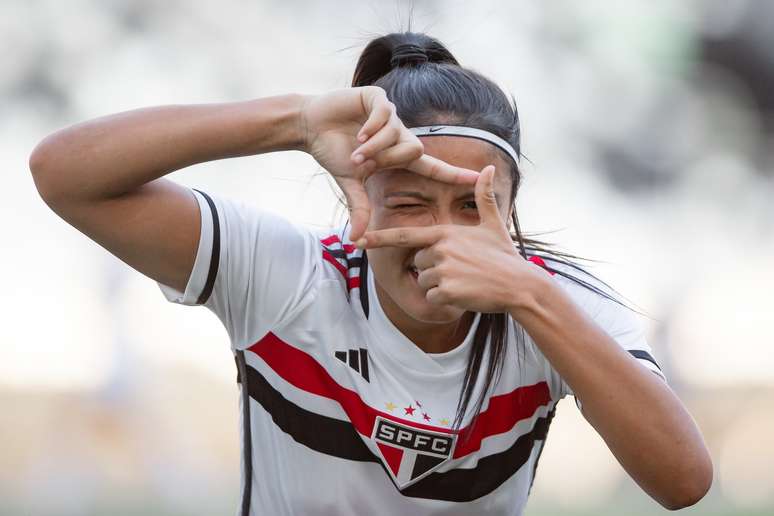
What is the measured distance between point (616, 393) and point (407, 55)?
786mm

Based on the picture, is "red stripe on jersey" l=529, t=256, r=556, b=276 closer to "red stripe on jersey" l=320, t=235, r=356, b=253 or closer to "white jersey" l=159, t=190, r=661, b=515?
"white jersey" l=159, t=190, r=661, b=515

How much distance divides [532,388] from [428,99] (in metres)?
0.57

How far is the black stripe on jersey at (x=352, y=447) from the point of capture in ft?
6.09

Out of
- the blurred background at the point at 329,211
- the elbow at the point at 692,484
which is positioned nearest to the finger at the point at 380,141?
the elbow at the point at 692,484

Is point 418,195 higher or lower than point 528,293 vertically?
higher

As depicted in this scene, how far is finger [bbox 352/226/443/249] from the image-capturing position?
64.2 inches

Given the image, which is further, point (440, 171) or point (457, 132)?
point (457, 132)

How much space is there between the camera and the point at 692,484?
172 cm

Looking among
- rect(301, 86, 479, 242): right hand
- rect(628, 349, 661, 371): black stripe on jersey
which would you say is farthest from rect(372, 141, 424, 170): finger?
rect(628, 349, 661, 371): black stripe on jersey

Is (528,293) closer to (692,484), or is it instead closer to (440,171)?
(440,171)

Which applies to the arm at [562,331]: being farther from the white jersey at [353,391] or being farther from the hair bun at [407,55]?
the hair bun at [407,55]

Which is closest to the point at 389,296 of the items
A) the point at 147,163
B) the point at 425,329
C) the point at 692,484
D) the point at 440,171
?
the point at 425,329

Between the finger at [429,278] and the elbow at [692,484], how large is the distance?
528mm

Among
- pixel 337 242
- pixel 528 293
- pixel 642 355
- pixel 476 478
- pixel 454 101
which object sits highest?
pixel 454 101
